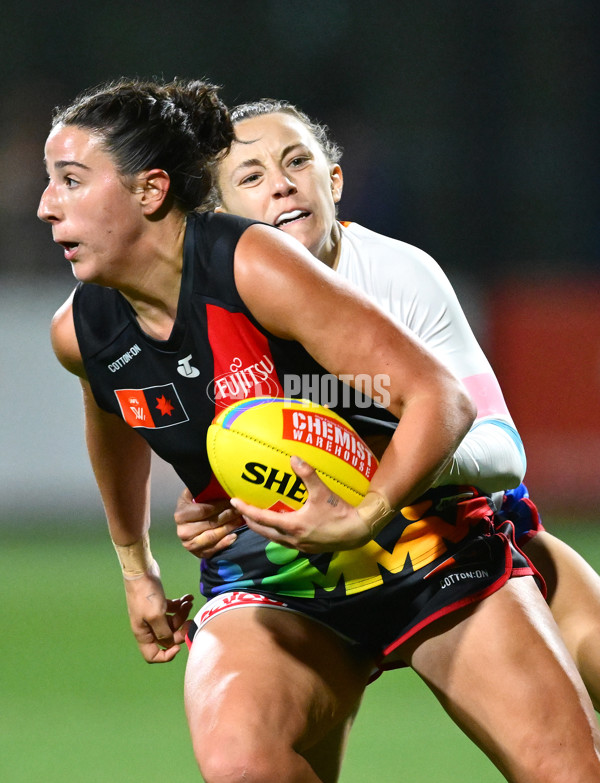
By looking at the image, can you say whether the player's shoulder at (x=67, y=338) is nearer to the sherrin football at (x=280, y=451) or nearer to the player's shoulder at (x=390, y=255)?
the sherrin football at (x=280, y=451)

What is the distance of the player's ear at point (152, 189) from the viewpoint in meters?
2.49

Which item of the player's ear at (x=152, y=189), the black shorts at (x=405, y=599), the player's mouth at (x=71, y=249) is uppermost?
the player's ear at (x=152, y=189)

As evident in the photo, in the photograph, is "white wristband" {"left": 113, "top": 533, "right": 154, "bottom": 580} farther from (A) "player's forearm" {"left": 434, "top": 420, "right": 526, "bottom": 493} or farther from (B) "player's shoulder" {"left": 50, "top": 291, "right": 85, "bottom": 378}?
(A) "player's forearm" {"left": 434, "top": 420, "right": 526, "bottom": 493}

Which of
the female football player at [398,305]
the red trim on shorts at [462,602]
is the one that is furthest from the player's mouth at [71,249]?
the red trim on shorts at [462,602]

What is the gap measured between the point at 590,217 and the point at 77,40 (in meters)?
4.56

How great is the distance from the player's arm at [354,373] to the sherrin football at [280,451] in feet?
0.28

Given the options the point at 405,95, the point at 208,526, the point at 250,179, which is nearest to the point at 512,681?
the point at 208,526

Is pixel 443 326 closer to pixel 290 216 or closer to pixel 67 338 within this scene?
pixel 290 216

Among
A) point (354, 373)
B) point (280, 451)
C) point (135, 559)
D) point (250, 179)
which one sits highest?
point (250, 179)

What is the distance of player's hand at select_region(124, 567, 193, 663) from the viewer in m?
2.98

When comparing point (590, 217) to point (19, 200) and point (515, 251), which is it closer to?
point (515, 251)

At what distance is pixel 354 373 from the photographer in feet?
7.49

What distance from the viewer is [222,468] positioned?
230cm

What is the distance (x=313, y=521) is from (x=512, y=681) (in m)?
0.61
